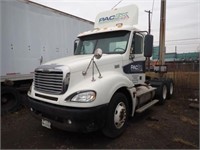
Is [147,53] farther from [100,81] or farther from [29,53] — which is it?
[29,53]

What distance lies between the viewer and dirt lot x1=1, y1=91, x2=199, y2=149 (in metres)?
3.94

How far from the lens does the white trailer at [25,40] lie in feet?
19.2

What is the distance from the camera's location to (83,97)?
3.52 metres

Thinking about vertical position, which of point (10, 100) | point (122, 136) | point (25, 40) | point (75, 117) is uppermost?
point (25, 40)

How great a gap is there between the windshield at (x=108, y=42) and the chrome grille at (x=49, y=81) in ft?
5.71

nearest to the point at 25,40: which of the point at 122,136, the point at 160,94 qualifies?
the point at 122,136

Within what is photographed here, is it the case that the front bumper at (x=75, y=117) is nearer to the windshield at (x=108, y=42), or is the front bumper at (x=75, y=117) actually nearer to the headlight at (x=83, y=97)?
the headlight at (x=83, y=97)

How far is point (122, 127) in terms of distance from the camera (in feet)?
14.3

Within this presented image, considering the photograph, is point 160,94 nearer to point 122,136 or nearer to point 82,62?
point 122,136

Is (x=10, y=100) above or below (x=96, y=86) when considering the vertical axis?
below

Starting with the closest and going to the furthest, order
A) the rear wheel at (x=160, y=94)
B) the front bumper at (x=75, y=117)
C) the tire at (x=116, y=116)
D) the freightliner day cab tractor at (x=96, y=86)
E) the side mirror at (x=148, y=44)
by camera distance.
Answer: the front bumper at (x=75, y=117) → the freightliner day cab tractor at (x=96, y=86) → the tire at (x=116, y=116) → the side mirror at (x=148, y=44) → the rear wheel at (x=160, y=94)

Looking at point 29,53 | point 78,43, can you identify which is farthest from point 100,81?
point 29,53

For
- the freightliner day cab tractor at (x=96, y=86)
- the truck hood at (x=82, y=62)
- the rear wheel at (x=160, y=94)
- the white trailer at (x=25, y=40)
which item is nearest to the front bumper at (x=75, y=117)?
the freightliner day cab tractor at (x=96, y=86)

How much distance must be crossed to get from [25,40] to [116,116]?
165 inches
